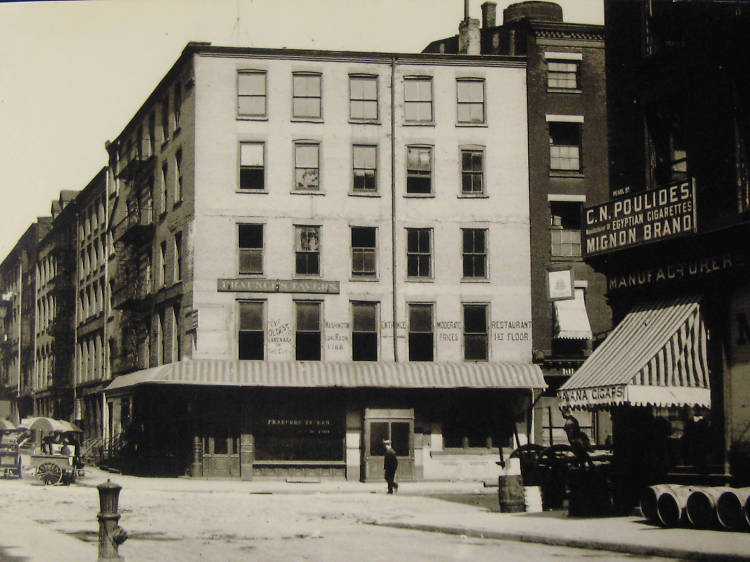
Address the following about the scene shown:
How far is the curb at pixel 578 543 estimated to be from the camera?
44.1 ft

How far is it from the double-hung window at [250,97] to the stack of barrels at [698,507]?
85.7ft

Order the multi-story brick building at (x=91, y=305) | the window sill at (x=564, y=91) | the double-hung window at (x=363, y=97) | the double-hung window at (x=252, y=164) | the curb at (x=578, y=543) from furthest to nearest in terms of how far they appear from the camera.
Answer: the multi-story brick building at (x=91, y=305) → the window sill at (x=564, y=91) → the double-hung window at (x=363, y=97) → the double-hung window at (x=252, y=164) → the curb at (x=578, y=543)

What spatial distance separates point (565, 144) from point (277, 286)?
40.6 feet

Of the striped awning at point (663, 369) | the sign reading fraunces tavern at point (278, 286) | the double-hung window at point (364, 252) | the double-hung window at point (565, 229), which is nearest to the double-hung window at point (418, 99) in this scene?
the double-hung window at point (364, 252)

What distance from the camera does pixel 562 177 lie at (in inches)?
1601

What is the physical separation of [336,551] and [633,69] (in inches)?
440

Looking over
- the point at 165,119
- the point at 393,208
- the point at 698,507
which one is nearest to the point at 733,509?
the point at 698,507

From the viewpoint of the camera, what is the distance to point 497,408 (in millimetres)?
39781

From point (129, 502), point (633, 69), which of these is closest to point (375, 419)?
point (129, 502)

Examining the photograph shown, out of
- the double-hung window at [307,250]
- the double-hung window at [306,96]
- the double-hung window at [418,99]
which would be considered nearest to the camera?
the double-hung window at [307,250]

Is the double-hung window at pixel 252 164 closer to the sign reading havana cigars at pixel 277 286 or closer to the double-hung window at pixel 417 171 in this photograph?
the sign reading havana cigars at pixel 277 286

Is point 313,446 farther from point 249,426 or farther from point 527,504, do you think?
point 527,504

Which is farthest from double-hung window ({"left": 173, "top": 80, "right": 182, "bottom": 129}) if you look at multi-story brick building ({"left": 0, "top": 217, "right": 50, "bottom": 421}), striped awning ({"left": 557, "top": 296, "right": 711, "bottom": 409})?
multi-story brick building ({"left": 0, "top": 217, "right": 50, "bottom": 421})

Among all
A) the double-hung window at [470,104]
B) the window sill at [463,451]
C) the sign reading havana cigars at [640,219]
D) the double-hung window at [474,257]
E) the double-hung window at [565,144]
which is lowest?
the window sill at [463,451]
